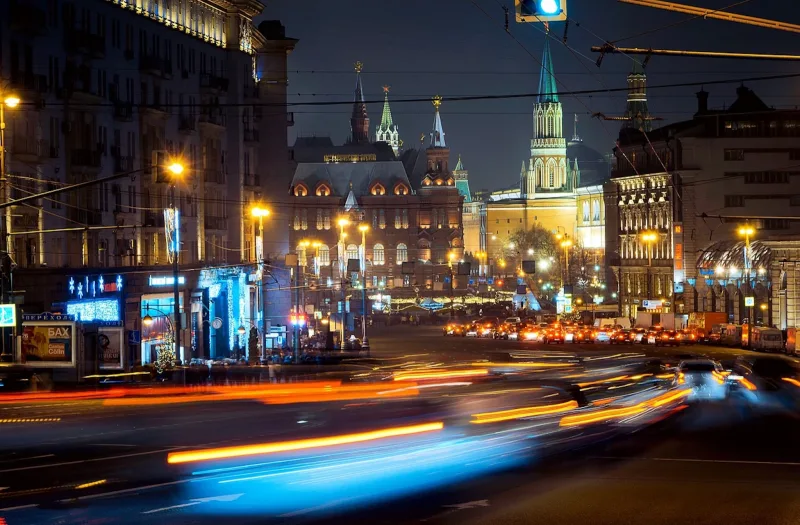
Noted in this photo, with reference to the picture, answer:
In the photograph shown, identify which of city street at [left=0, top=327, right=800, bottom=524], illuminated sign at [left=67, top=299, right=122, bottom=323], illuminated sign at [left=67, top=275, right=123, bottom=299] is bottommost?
city street at [left=0, top=327, right=800, bottom=524]

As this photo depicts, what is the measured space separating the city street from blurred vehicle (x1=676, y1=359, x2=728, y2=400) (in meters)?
4.88

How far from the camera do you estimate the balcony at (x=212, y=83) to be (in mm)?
69125

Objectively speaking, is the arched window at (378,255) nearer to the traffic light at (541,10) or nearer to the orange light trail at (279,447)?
the orange light trail at (279,447)

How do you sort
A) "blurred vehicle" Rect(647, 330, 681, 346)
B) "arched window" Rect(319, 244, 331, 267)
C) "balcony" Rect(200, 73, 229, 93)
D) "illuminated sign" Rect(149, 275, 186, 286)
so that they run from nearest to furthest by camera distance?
"illuminated sign" Rect(149, 275, 186, 286) → "balcony" Rect(200, 73, 229, 93) → "blurred vehicle" Rect(647, 330, 681, 346) → "arched window" Rect(319, 244, 331, 267)

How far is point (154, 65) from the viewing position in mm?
61719

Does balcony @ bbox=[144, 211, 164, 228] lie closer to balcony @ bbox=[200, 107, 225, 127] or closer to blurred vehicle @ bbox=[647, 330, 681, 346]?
balcony @ bbox=[200, 107, 225, 127]

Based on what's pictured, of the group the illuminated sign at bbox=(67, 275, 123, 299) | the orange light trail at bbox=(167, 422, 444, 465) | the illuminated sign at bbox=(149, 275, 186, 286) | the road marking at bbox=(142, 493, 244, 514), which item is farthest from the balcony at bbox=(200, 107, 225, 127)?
the road marking at bbox=(142, 493, 244, 514)

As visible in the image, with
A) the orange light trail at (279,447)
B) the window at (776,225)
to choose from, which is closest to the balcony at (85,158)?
the orange light trail at (279,447)

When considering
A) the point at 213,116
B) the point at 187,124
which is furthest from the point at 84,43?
the point at 213,116

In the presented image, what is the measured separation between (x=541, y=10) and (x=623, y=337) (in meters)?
70.9

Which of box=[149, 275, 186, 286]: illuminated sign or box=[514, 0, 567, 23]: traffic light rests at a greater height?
box=[514, 0, 567, 23]: traffic light

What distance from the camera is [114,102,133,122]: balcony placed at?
5822cm

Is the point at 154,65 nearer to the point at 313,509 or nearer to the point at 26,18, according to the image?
the point at 26,18

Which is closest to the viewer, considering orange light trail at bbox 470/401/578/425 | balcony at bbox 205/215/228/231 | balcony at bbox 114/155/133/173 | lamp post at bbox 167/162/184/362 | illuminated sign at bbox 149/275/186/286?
orange light trail at bbox 470/401/578/425
